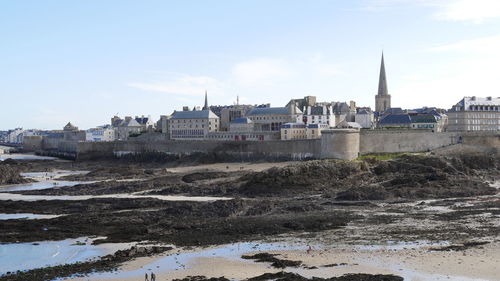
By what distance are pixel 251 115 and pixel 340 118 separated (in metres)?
8.80

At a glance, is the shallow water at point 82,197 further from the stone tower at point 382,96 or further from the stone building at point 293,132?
the stone tower at point 382,96

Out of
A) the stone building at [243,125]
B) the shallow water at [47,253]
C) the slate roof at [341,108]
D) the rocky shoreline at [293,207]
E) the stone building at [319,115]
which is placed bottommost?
the shallow water at [47,253]

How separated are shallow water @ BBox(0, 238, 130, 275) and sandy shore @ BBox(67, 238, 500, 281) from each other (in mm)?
1971

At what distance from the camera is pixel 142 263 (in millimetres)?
16891

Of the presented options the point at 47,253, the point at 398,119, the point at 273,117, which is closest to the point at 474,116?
the point at 398,119

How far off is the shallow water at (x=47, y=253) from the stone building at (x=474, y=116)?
39.3m

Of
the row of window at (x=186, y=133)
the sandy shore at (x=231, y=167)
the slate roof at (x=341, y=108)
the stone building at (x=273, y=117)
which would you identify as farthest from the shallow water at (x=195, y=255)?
the slate roof at (x=341, y=108)

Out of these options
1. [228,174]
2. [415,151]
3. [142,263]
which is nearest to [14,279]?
[142,263]

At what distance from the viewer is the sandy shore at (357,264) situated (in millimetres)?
15367

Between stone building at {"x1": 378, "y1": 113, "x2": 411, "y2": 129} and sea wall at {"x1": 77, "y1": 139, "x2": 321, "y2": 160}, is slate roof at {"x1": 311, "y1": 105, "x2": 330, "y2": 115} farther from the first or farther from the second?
sea wall at {"x1": 77, "y1": 139, "x2": 321, "y2": 160}

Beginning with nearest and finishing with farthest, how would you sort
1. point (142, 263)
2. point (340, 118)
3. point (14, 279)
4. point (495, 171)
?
point (14, 279) < point (142, 263) < point (495, 171) < point (340, 118)

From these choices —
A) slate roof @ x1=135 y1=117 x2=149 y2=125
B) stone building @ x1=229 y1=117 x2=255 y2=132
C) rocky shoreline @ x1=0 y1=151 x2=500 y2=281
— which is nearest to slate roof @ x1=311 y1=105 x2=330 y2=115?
stone building @ x1=229 y1=117 x2=255 y2=132

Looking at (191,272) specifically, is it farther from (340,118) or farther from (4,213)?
(340,118)

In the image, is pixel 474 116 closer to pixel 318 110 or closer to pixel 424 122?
pixel 424 122
